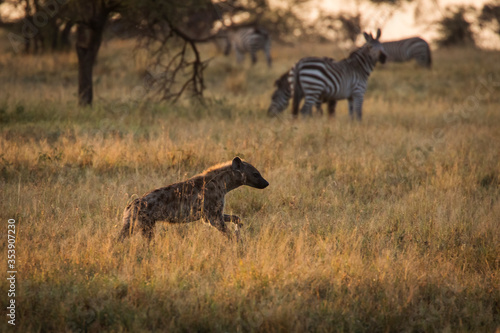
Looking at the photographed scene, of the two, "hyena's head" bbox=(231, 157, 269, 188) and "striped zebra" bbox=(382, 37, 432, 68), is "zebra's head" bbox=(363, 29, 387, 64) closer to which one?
"hyena's head" bbox=(231, 157, 269, 188)

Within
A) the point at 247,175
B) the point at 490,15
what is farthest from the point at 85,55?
the point at 490,15

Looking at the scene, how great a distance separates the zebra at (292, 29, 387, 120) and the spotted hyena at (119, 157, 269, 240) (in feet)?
26.5

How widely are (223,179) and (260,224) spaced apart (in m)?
0.83

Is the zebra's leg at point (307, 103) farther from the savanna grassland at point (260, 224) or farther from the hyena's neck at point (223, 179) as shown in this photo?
the hyena's neck at point (223, 179)

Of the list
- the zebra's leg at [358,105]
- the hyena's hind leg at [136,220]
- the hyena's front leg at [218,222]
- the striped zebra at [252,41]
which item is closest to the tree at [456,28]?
the striped zebra at [252,41]

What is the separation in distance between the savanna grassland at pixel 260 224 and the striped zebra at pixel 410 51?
1020 centimetres

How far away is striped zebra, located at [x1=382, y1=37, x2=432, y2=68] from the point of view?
24297 mm

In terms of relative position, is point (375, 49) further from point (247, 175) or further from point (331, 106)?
point (247, 175)

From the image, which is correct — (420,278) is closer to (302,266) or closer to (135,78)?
(302,266)

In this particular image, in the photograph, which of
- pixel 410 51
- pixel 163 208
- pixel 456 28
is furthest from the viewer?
pixel 456 28

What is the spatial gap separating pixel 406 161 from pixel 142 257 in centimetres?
606

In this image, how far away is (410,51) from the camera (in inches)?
980

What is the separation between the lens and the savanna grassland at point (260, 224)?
462cm

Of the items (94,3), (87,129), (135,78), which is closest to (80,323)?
(87,129)
